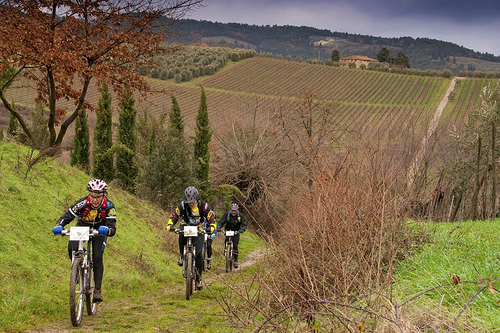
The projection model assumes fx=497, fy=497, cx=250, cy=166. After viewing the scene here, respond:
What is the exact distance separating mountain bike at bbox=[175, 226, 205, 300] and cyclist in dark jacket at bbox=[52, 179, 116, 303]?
7.07ft

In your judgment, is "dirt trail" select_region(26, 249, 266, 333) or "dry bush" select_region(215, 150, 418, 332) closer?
"dry bush" select_region(215, 150, 418, 332)

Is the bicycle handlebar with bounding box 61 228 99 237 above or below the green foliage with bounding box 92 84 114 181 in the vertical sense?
Answer: above

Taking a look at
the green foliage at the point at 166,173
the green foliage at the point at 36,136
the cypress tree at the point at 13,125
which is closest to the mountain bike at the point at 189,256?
the green foliage at the point at 36,136

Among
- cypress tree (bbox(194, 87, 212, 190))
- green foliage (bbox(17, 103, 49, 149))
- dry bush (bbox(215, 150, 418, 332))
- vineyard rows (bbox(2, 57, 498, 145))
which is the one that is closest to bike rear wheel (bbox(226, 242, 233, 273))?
green foliage (bbox(17, 103, 49, 149))

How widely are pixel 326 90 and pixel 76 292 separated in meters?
95.7

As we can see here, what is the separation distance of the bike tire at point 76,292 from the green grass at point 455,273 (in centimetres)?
426

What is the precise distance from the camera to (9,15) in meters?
12.9

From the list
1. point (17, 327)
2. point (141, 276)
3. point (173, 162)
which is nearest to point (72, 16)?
point (141, 276)

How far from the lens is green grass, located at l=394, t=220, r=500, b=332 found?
5.19m

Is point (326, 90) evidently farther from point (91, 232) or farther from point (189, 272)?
point (91, 232)

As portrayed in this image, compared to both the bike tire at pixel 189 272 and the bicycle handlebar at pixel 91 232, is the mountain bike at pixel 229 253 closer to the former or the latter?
Answer: the bike tire at pixel 189 272

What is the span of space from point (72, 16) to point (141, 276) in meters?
7.62

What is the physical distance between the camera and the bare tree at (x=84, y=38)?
42.1 ft

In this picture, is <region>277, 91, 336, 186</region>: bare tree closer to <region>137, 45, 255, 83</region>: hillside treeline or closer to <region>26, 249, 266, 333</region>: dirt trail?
<region>26, 249, 266, 333</region>: dirt trail
